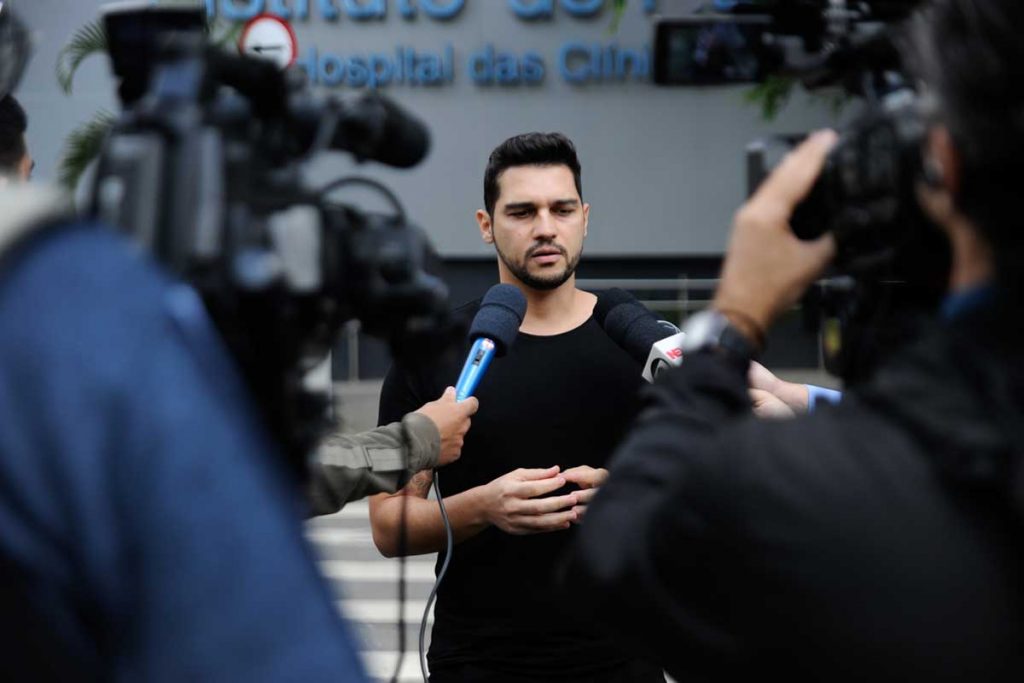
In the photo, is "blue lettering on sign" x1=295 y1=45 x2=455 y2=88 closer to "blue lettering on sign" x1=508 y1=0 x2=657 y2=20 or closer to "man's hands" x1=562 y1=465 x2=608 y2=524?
"blue lettering on sign" x1=508 y1=0 x2=657 y2=20

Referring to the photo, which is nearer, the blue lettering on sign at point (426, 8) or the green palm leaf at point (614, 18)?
the green palm leaf at point (614, 18)

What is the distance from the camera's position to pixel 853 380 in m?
1.57

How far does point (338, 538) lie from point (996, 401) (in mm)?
8510

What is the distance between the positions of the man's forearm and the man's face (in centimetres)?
58

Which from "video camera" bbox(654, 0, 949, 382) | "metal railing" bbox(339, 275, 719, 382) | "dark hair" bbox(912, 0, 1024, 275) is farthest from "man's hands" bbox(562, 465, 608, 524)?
"metal railing" bbox(339, 275, 719, 382)

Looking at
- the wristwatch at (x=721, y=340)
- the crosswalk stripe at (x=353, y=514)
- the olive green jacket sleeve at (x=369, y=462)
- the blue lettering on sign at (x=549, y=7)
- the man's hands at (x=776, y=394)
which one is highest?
the wristwatch at (x=721, y=340)

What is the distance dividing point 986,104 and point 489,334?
5.35 feet

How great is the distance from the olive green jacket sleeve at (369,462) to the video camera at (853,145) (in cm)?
89

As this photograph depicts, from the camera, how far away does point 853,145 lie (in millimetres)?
1404

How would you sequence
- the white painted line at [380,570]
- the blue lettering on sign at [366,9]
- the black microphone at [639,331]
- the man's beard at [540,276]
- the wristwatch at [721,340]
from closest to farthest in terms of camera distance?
the wristwatch at [721,340] < the black microphone at [639,331] < the man's beard at [540,276] < the white painted line at [380,570] < the blue lettering on sign at [366,9]

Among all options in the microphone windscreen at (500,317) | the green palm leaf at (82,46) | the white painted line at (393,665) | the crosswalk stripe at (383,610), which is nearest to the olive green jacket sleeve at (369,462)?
the microphone windscreen at (500,317)

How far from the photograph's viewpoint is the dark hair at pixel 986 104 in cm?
121

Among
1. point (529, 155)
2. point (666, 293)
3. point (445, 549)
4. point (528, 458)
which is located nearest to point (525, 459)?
point (528, 458)

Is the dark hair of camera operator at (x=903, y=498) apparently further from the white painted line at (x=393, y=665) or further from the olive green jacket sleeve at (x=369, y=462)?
the white painted line at (x=393, y=665)
